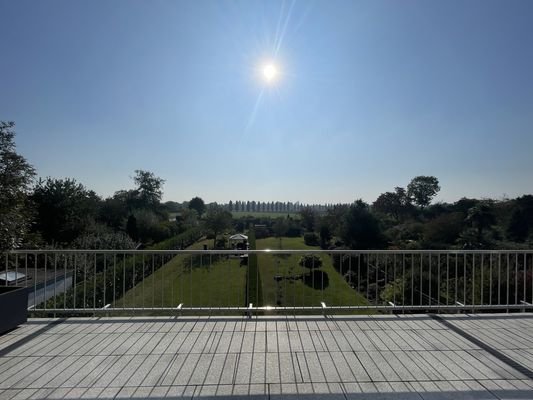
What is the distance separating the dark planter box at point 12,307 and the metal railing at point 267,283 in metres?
0.28

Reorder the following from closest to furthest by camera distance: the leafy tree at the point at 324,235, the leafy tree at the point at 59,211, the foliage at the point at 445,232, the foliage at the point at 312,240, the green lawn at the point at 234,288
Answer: the green lawn at the point at 234,288 → the leafy tree at the point at 59,211 → the foliage at the point at 445,232 → the leafy tree at the point at 324,235 → the foliage at the point at 312,240

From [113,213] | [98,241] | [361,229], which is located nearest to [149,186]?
[113,213]

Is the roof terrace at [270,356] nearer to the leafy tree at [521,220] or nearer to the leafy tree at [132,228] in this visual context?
the leafy tree at [521,220]

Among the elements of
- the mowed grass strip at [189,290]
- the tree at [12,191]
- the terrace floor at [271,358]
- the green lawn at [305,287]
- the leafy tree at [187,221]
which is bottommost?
the green lawn at [305,287]

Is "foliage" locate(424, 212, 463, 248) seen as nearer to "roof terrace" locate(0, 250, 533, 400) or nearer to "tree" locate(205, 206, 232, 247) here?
"tree" locate(205, 206, 232, 247)

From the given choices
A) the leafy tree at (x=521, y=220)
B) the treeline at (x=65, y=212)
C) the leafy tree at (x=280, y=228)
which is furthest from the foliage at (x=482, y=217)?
the treeline at (x=65, y=212)

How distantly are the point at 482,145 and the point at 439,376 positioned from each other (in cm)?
1135

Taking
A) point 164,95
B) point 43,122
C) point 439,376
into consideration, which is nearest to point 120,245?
point 43,122

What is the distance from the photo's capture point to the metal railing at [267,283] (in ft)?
14.7

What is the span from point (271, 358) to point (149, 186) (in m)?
45.0

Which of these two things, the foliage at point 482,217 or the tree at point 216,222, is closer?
the foliage at point 482,217

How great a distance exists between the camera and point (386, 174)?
1956 centimetres

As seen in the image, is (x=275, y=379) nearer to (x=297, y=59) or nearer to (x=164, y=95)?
(x=297, y=59)

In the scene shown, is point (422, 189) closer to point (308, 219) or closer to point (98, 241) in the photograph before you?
point (308, 219)
